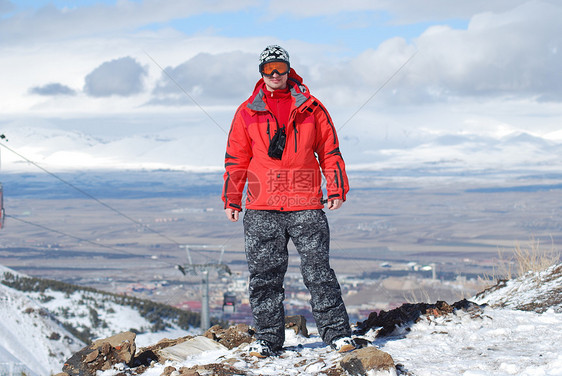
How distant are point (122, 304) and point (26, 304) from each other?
433cm

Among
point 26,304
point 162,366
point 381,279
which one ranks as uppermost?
point 162,366

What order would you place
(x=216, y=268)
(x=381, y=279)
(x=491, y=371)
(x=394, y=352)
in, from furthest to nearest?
1. (x=381, y=279)
2. (x=216, y=268)
3. (x=394, y=352)
4. (x=491, y=371)

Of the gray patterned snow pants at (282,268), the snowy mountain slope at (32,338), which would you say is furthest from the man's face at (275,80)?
the snowy mountain slope at (32,338)

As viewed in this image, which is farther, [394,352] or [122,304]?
[122,304]

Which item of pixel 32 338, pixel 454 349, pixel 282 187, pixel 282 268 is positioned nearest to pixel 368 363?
pixel 454 349

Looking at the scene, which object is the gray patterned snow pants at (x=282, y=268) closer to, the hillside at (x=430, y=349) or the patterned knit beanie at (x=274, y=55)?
the hillside at (x=430, y=349)

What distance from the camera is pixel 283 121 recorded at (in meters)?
4.96

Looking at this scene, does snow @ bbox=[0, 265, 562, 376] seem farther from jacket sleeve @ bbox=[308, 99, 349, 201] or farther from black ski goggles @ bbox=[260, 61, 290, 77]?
black ski goggles @ bbox=[260, 61, 290, 77]

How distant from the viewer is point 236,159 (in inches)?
199

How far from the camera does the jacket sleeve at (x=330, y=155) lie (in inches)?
196

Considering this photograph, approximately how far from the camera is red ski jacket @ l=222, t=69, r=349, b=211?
4.91 meters

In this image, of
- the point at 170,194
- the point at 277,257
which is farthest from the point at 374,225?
the point at 277,257

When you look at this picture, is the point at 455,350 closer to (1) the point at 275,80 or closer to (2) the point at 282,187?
(2) the point at 282,187

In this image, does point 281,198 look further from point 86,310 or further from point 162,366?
point 86,310
